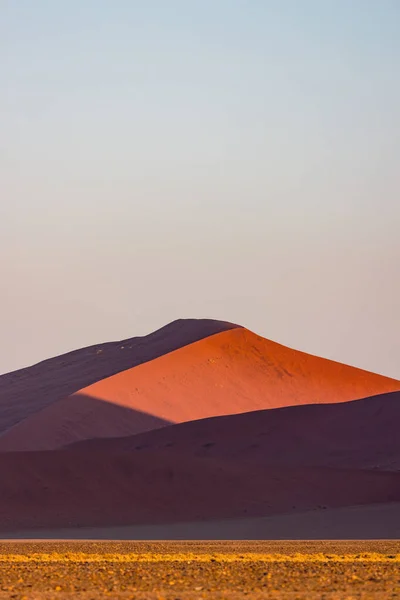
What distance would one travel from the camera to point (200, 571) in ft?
79.4

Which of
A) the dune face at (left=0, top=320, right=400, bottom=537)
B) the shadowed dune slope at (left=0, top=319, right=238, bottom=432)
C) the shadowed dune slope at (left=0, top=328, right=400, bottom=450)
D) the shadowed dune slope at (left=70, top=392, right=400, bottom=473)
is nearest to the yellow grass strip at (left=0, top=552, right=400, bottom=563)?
the dune face at (left=0, top=320, right=400, bottom=537)

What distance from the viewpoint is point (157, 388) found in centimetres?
9306

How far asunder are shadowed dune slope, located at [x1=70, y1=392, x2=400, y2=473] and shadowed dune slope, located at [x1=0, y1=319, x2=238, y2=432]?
73.5 feet

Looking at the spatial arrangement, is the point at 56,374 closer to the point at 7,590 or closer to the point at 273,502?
the point at 273,502

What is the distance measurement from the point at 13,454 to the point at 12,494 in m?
4.06

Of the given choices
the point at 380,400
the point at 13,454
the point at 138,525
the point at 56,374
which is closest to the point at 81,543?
the point at 138,525

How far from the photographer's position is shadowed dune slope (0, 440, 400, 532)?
169 feet

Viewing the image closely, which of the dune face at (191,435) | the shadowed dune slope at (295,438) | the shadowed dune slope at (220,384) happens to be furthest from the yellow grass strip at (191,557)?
the shadowed dune slope at (220,384)

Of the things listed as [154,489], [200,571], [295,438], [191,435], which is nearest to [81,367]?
[191,435]

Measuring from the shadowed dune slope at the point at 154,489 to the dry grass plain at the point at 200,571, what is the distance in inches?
540

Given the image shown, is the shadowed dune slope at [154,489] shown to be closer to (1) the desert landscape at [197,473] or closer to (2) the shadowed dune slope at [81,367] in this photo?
(1) the desert landscape at [197,473]

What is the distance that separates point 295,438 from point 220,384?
94.3 ft

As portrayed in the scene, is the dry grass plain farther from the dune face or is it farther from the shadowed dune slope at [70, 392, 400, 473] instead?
the shadowed dune slope at [70, 392, 400, 473]

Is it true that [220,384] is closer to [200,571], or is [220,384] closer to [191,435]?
[191,435]
